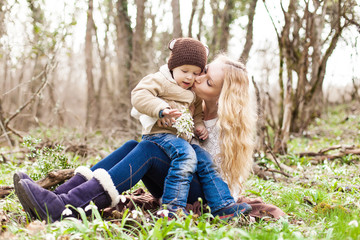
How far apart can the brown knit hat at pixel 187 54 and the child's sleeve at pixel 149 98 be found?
219 mm

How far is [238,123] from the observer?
2639mm

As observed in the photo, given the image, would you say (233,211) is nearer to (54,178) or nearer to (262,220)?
(262,220)

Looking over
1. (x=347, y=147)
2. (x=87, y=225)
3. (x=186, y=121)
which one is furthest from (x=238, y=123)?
(x=347, y=147)

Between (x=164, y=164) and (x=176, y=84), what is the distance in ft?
2.11

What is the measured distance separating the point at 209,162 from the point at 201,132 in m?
0.32

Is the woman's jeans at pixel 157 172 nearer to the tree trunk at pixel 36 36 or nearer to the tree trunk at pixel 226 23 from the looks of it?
the tree trunk at pixel 36 36

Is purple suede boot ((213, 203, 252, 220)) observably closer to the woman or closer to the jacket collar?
the woman

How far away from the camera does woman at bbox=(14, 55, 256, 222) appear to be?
222 cm

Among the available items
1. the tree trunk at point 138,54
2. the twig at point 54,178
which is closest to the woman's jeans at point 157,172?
the twig at point 54,178

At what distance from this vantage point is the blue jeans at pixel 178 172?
90.0 inches

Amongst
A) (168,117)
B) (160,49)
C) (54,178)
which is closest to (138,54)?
(160,49)

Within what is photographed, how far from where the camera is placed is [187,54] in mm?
2605

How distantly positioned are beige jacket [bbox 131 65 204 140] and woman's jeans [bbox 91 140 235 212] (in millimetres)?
223

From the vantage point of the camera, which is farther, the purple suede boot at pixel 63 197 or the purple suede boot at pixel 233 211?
the purple suede boot at pixel 233 211
